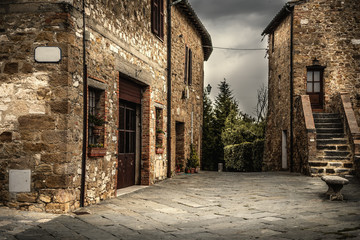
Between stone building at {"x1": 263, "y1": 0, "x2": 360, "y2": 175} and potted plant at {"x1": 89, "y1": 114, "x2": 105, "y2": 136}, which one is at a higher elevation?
stone building at {"x1": 263, "y1": 0, "x2": 360, "y2": 175}

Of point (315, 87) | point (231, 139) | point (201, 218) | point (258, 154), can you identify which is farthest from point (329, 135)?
point (231, 139)

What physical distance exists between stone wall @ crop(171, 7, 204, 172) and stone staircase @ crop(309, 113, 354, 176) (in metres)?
4.47

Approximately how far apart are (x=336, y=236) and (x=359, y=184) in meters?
5.78

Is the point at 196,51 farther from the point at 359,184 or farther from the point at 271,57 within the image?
the point at 359,184

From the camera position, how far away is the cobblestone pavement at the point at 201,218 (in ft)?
15.7

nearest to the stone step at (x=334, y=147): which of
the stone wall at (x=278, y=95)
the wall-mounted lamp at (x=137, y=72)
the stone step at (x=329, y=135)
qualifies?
the stone step at (x=329, y=135)

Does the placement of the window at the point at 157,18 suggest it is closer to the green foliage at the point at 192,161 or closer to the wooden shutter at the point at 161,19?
the wooden shutter at the point at 161,19

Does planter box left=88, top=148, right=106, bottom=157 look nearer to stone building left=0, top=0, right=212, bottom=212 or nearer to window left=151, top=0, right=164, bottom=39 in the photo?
stone building left=0, top=0, right=212, bottom=212

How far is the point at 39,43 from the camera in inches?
244

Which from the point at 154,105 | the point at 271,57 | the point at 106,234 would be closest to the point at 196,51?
the point at 271,57

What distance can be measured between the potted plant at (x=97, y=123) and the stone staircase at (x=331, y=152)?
7.19 metres

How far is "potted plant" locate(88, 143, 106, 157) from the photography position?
6.95 metres

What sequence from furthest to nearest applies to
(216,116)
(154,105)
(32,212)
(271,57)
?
1. (216,116)
2. (271,57)
3. (154,105)
4. (32,212)

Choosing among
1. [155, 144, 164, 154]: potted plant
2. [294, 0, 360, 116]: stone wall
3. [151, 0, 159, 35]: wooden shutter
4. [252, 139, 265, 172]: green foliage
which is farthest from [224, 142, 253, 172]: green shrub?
[151, 0, 159, 35]: wooden shutter
